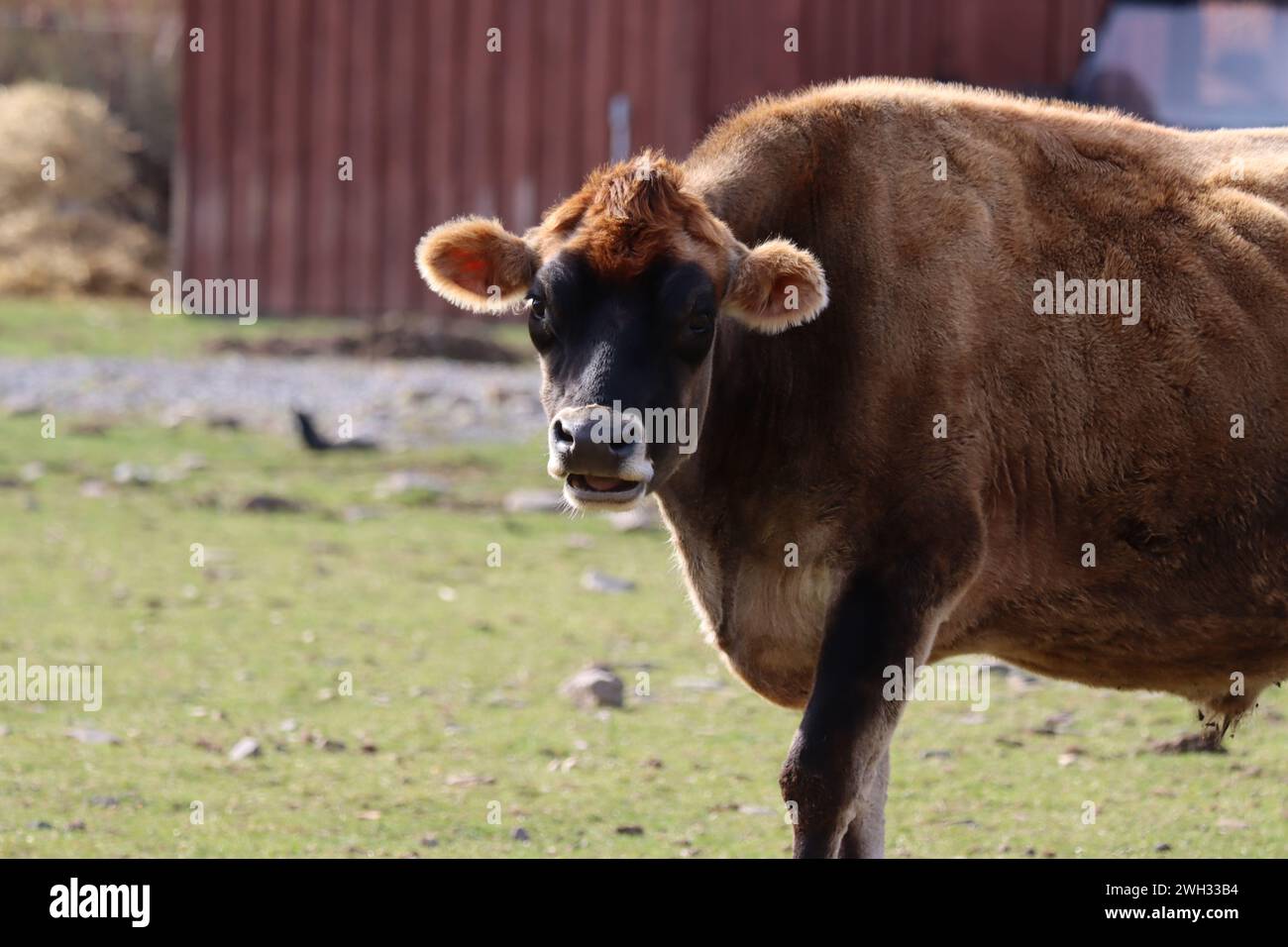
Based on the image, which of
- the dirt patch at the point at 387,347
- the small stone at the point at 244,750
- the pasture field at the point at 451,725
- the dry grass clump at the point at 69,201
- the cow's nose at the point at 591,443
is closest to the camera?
the cow's nose at the point at 591,443

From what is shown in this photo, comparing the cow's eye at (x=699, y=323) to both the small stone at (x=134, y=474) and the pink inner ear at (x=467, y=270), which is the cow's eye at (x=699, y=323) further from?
the small stone at (x=134, y=474)

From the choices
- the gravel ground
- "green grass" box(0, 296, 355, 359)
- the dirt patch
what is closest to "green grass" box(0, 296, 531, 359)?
"green grass" box(0, 296, 355, 359)

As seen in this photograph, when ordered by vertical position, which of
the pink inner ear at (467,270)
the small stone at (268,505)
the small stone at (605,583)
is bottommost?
the small stone at (268,505)

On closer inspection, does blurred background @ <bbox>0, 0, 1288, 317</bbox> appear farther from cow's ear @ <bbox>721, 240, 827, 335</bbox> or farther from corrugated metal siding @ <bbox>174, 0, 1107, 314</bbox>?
cow's ear @ <bbox>721, 240, 827, 335</bbox>

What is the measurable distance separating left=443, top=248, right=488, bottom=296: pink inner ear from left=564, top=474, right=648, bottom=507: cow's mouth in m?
0.98

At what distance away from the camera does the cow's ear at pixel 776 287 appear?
A: 18.4 ft

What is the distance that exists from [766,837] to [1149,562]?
6.26ft

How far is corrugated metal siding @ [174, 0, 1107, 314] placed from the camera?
23156 millimetres

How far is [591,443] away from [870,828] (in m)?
1.88

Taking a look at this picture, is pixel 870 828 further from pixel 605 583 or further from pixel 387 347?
pixel 387 347

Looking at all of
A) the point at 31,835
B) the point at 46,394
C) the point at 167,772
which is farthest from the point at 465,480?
the point at 31,835

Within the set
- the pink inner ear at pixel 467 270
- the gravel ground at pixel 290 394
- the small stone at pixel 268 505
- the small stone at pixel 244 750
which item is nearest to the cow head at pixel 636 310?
the pink inner ear at pixel 467 270

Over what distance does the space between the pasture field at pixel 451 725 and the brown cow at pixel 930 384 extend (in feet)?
3.31

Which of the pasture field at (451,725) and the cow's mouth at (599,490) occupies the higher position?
the cow's mouth at (599,490)
